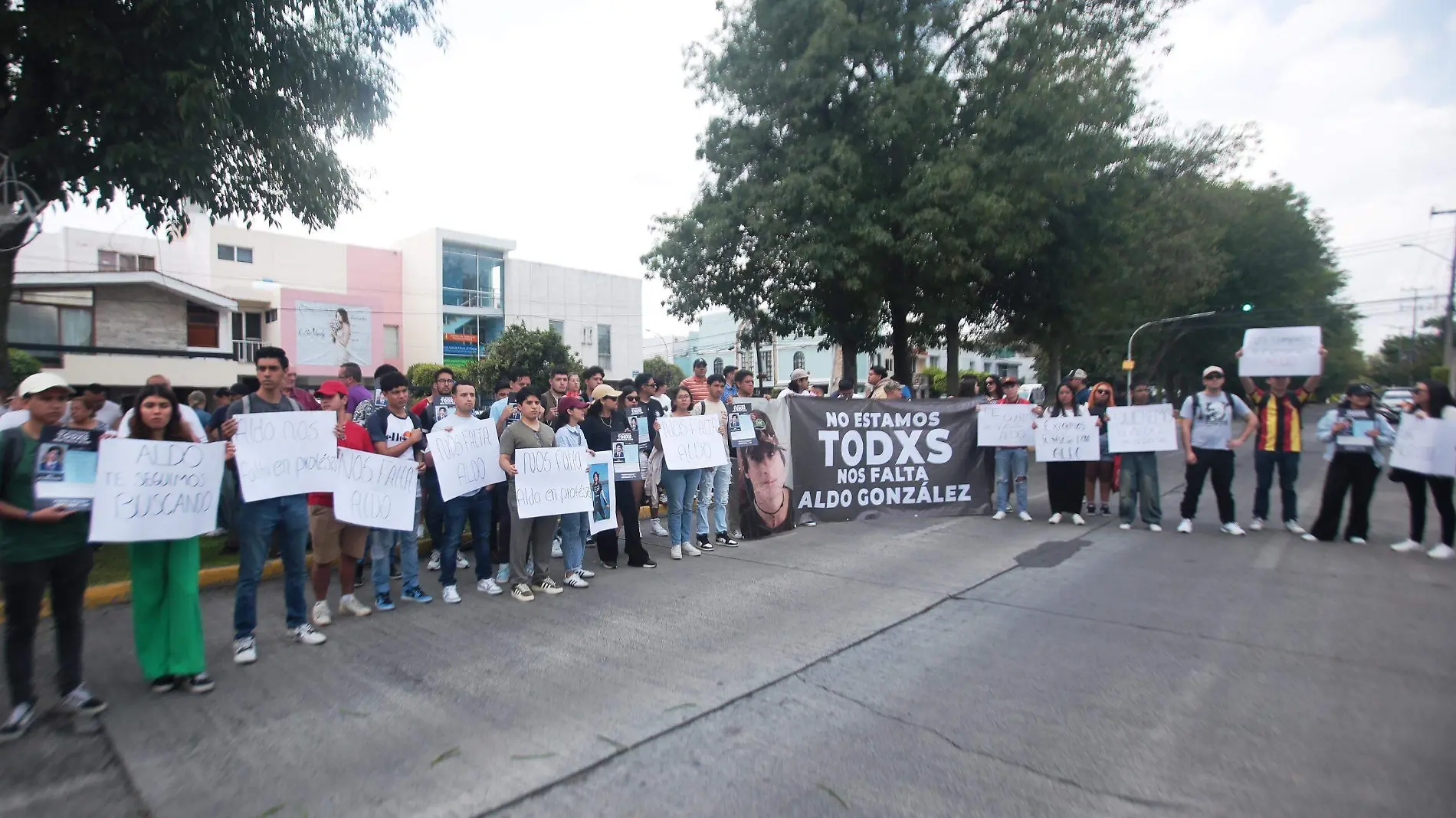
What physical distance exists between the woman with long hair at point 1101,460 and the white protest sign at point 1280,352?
148cm

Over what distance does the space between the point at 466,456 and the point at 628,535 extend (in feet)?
6.01

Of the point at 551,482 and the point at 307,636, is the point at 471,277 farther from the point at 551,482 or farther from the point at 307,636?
the point at 307,636

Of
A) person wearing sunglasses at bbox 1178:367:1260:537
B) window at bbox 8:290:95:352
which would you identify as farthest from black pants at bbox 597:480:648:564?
window at bbox 8:290:95:352

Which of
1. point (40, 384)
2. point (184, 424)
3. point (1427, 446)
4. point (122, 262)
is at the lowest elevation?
point (1427, 446)

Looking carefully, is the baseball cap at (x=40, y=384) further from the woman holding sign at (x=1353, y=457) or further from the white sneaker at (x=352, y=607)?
the woman holding sign at (x=1353, y=457)

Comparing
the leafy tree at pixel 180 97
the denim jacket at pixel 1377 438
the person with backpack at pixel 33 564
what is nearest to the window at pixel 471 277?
the leafy tree at pixel 180 97

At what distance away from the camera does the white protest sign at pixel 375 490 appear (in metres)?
5.52

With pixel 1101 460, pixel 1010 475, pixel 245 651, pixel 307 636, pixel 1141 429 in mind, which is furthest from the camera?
pixel 1010 475

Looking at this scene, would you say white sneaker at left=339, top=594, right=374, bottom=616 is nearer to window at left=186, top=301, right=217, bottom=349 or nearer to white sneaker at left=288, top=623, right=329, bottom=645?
white sneaker at left=288, top=623, right=329, bottom=645

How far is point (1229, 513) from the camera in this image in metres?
8.87

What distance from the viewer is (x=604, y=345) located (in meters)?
48.9

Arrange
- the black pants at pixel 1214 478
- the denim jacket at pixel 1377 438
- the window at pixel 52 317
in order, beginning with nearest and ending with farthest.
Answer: the denim jacket at pixel 1377 438 < the black pants at pixel 1214 478 < the window at pixel 52 317

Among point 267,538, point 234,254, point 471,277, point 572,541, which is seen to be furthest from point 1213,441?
point 471,277

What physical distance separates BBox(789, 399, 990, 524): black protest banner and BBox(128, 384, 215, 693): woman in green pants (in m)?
6.33
